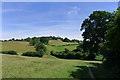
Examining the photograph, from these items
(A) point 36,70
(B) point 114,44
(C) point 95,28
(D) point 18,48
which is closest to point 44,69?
(A) point 36,70

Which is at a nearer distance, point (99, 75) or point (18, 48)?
point (99, 75)

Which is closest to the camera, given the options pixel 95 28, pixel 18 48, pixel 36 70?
pixel 36 70

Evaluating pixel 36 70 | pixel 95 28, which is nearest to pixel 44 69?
pixel 36 70

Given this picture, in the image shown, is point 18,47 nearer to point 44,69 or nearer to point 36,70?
point 44,69

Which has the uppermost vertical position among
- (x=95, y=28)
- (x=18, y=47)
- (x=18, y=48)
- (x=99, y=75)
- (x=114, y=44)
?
(x=95, y=28)

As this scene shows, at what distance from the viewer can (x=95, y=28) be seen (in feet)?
143

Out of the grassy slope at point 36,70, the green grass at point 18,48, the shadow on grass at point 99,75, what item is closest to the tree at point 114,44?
the shadow on grass at point 99,75

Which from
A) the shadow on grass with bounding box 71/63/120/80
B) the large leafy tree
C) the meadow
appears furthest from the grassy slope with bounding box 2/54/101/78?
the large leafy tree

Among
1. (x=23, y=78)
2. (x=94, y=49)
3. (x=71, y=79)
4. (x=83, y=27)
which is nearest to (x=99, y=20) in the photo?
(x=83, y=27)

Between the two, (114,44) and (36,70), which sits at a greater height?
(114,44)

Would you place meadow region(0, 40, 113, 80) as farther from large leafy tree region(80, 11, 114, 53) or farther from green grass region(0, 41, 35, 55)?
green grass region(0, 41, 35, 55)

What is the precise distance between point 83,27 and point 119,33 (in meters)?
26.3

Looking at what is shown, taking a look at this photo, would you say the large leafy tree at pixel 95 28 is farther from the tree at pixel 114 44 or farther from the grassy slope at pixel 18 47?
the grassy slope at pixel 18 47

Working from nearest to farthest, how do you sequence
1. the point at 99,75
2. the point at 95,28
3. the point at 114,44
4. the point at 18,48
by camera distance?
the point at 114,44, the point at 99,75, the point at 95,28, the point at 18,48
